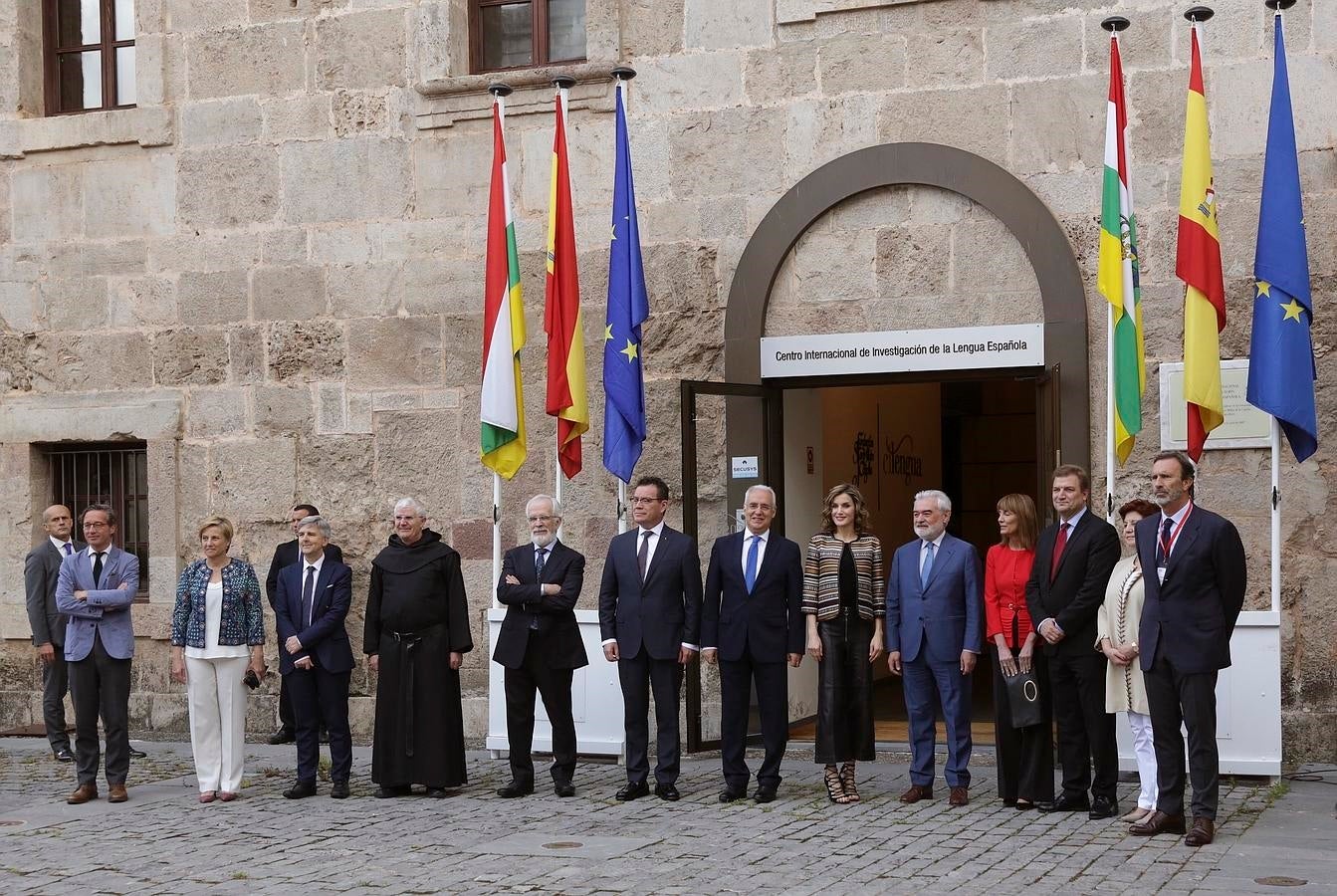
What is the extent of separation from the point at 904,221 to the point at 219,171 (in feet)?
16.5

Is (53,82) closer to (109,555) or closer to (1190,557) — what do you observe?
(109,555)

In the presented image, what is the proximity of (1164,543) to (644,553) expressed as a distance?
2.88m

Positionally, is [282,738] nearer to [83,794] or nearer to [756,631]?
[83,794]

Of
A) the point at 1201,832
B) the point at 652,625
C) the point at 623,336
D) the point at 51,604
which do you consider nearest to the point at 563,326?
the point at 623,336

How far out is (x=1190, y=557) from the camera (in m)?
7.71

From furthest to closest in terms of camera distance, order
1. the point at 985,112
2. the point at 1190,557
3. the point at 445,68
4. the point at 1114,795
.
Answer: the point at 445,68 → the point at 985,112 → the point at 1114,795 → the point at 1190,557

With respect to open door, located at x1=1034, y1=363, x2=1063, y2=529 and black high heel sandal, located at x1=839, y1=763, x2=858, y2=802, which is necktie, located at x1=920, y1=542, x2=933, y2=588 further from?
open door, located at x1=1034, y1=363, x2=1063, y2=529

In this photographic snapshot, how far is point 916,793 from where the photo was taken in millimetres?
9023

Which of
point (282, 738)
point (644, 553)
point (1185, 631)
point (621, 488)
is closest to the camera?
point (1185, 631)

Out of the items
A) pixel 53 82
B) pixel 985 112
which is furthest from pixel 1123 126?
pixel 53 82

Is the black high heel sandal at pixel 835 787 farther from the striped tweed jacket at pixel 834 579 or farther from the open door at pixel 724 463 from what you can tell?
the open door at pixel 724 463

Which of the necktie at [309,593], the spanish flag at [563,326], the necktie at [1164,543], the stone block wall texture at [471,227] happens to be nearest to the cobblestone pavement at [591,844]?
the necktie at [309,593]

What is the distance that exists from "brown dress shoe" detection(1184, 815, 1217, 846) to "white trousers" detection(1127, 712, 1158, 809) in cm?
49

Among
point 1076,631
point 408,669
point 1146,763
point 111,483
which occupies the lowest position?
point 1146,763
